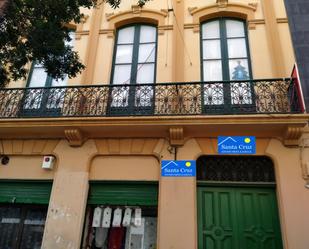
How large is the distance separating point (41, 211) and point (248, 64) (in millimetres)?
6766

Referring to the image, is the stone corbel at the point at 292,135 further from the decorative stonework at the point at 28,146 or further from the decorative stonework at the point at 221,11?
the decorative stonework at the point at 28,146

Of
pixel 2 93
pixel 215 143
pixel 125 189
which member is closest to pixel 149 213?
pixel 125 189

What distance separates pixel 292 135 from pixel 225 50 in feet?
10.6

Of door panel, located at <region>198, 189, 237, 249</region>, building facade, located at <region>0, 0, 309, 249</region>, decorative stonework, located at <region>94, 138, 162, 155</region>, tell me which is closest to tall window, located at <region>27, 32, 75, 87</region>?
building facade, located at <region>0, 0, 309, 249</region>

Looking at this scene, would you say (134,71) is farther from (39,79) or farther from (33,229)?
(33,229)

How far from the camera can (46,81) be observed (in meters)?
8.89

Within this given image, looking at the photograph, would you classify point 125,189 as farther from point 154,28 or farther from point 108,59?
point 154,28

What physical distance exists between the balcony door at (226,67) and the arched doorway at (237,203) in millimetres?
1370

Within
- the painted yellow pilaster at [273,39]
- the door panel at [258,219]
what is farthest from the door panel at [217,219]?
the painted yellow pilaster at [273,39]

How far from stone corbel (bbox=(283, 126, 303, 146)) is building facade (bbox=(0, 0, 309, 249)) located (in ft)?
0.14

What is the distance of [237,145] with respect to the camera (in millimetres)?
6789

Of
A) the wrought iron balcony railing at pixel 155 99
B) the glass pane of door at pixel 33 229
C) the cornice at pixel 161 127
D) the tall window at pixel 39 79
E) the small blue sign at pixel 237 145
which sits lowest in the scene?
the glass pane of door at pixel 33 229

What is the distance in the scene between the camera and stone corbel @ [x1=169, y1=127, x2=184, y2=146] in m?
6.81

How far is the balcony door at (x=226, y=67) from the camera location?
725 centimetres
